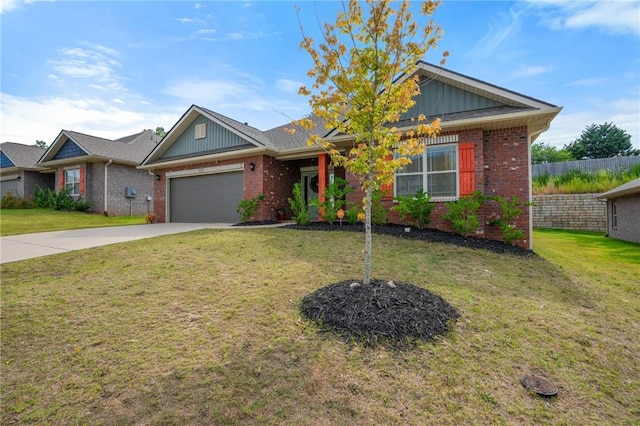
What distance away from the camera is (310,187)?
13.7m

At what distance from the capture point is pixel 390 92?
3580mm

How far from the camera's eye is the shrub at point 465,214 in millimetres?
7672

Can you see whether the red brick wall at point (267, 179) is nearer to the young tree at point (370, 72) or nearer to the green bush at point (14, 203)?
the young tree at point (370, 72)

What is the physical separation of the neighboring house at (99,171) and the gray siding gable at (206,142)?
611 centimetres

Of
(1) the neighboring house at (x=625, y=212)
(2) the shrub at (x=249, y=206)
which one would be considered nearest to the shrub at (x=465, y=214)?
(2) the shrub at (x=249, y=206)

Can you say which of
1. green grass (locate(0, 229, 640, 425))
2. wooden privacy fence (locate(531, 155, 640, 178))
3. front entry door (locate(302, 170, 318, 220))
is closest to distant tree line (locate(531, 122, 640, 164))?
wooden privacy fence (locate(531, 155, 640, 178))

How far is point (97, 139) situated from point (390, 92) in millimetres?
22365

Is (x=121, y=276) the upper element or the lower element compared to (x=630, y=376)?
upper

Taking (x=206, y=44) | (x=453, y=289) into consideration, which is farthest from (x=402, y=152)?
(x=206, y=44)

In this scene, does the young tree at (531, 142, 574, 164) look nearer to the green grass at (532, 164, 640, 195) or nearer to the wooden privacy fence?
the wooden privacy fence

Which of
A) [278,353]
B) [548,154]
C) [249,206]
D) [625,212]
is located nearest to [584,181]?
[625,212]

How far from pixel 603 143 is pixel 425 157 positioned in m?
43.3

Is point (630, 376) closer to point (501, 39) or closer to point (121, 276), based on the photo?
point (121, 276)

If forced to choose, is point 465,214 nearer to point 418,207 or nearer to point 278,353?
point 418,207
